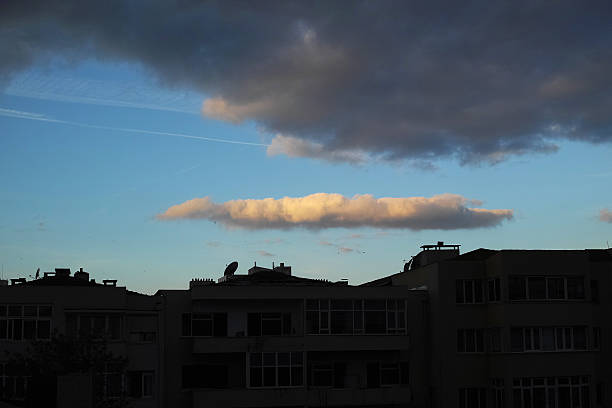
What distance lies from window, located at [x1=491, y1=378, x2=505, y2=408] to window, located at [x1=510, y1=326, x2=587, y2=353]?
2.22 meters

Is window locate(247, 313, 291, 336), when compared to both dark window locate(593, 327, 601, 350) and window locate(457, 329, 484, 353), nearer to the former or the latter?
window locate(457, 329, 484, 353)

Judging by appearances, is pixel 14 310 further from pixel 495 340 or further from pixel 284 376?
pixel 495 340

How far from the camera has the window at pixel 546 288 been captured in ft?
155

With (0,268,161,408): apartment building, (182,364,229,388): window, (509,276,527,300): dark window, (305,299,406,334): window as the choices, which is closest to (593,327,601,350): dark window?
(509,276,527,300): dark window

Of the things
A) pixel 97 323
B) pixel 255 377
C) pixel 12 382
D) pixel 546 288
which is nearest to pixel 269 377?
pixel 255 377

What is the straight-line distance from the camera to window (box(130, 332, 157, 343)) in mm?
45875

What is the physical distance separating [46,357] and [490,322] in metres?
26.6

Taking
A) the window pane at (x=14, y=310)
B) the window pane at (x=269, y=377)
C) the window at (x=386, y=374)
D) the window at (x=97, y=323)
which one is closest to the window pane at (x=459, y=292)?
the window at (x=386, y=374)

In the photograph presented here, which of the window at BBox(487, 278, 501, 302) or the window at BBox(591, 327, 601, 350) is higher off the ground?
the window at BBox(487, 278, 501, 302)

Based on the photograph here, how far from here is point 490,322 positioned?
48188 mm

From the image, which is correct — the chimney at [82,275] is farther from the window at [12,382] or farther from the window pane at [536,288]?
the window pane at [536,288]

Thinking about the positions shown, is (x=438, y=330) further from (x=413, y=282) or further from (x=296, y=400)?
(x=296, y=400)

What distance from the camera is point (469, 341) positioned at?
4866 cm

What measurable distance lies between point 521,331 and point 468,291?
13.6 ft
